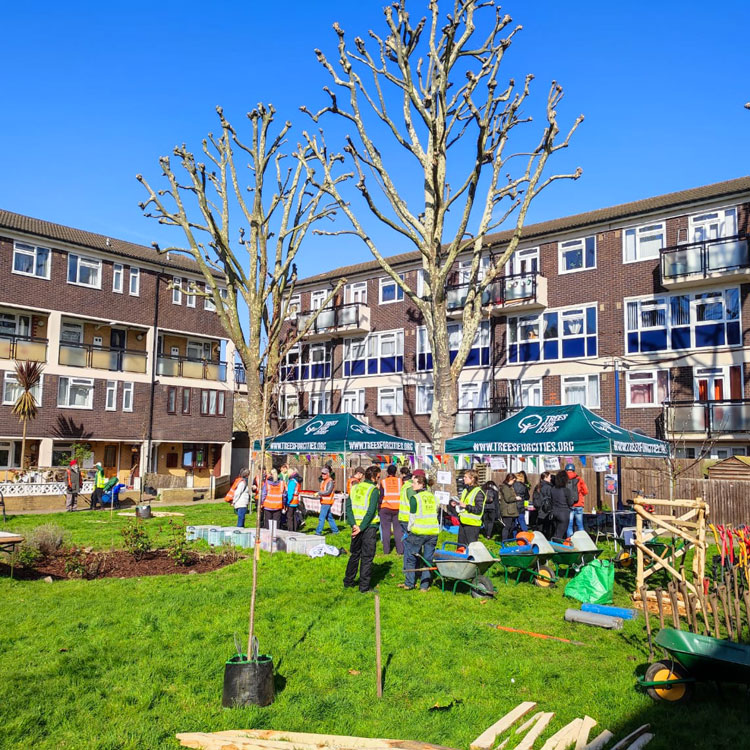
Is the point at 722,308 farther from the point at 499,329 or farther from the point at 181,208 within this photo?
the point at 181,208

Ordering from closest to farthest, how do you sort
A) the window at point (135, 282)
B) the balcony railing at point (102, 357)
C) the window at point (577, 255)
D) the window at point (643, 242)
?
the window at point (643, 242), the window at point (577, 255), the balcony railing at point (102, 357), the window at point (135, 282)

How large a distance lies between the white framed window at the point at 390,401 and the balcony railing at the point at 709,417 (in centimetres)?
1346

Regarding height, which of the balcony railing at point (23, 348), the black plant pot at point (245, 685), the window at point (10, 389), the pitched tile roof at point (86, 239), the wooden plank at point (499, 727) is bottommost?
the wooden plank at point (499, 727)

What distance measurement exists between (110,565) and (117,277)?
24627 mm

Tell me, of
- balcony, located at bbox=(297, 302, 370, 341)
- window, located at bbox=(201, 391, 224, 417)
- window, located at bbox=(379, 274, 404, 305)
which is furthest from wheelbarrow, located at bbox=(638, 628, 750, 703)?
window, located at bbox=(201, 391, 224, 417)

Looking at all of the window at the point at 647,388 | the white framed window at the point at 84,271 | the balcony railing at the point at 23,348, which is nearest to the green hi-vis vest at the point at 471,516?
the window at the point at 647,388

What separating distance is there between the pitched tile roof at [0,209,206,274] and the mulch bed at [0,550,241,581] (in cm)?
2222

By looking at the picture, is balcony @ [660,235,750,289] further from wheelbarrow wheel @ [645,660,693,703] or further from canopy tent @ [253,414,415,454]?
wheelbarrow wheel @ [645,660,693,703]

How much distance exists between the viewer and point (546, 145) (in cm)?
2155

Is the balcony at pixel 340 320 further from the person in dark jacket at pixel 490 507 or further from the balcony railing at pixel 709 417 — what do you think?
the person in dark jacket at pixel 490 507

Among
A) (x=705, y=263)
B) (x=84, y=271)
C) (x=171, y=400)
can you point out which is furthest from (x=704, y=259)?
(x=84, y=271)

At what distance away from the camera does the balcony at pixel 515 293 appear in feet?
103

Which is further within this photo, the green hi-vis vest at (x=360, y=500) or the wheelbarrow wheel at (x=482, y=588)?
the green hi-vis vest at (x=360, y=500)

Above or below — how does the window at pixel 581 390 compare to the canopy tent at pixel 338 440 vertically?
above
